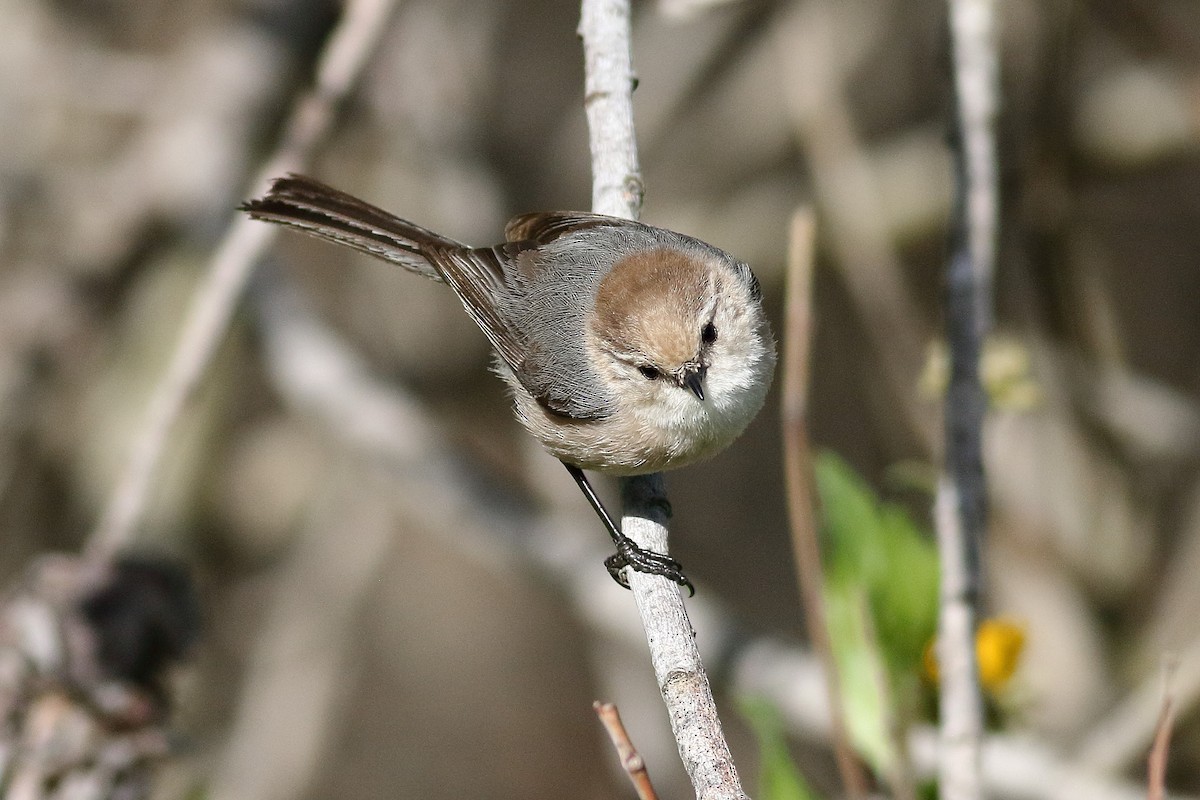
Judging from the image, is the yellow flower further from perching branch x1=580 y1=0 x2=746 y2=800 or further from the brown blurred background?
the brown blurred background

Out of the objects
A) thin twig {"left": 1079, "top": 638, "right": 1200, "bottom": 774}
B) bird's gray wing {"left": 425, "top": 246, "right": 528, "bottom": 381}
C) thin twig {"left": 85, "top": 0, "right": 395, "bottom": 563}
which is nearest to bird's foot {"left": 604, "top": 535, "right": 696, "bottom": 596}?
bird's gray wing {"left": 425, "top": 246, "right": 528, "bottom": 381}

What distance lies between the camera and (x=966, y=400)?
265 centimetres

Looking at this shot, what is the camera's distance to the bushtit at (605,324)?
3150 mm

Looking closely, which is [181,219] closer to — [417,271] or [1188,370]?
[417,271]

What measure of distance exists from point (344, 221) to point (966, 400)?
6.31ft

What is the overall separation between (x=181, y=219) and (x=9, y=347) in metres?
0.85

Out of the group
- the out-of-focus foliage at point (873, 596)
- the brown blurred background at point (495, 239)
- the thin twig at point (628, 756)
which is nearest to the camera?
the thin twig at point (628, 756)

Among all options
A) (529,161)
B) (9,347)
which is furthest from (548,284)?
(529,161)

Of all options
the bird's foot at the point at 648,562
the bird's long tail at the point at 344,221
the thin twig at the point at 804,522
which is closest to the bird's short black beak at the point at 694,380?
the bird's foot at the point at 648,562

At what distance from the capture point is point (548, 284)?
3.57 metres

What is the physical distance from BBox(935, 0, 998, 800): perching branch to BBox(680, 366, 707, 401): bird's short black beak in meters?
0.64

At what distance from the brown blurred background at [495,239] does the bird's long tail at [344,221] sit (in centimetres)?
83

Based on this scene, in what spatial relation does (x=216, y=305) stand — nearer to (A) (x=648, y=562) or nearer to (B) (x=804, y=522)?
(A) (x=648, y=562)

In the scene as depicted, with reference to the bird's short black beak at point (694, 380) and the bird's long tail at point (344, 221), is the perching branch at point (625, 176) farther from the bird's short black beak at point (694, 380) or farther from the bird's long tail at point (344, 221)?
the bird's long tail at point (344, 221)
